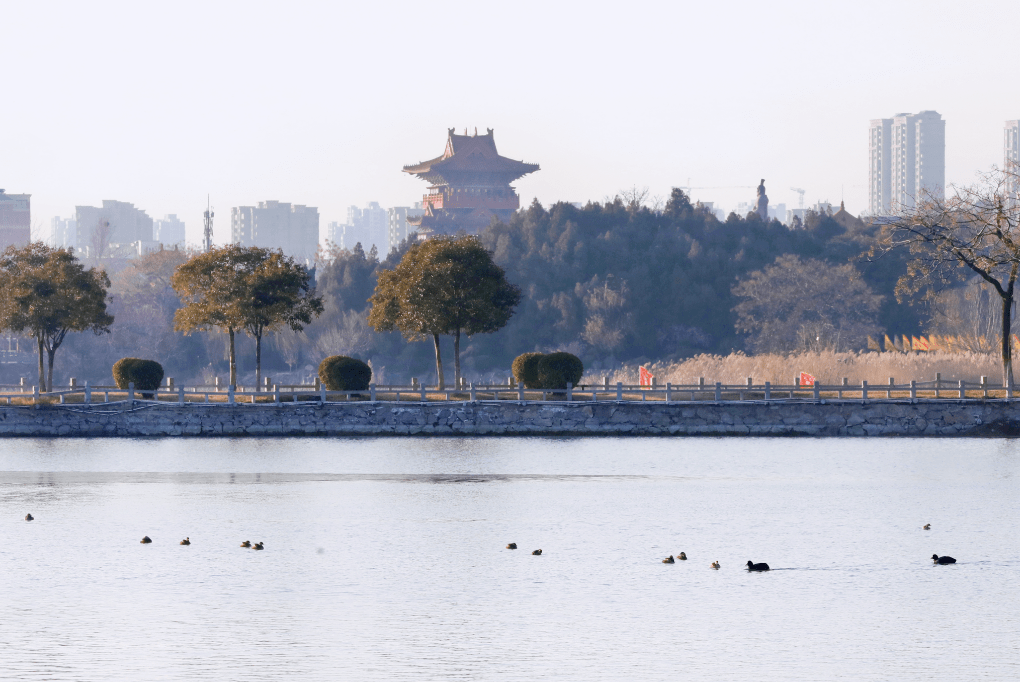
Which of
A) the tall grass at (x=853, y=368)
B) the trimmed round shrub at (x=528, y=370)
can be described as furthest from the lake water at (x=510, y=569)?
the tall grass at (x=853, y=368)

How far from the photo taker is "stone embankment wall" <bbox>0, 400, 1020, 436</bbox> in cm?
4862

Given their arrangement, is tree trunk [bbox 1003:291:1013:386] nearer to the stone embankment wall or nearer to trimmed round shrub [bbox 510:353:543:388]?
the stone embankment wall

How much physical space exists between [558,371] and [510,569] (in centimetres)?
2752

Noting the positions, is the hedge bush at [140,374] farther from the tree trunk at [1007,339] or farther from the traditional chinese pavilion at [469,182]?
the traditional chinese pavilion at [469,182]

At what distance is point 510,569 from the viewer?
2470cm

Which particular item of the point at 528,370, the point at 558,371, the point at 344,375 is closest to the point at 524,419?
the point at 558,371

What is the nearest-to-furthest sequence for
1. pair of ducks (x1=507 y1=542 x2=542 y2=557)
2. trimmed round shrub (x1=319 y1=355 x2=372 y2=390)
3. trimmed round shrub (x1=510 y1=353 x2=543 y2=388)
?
pair of ducks (x1=507 y1=542 x2=542 y2=557)
trimmed round shrub (x1=319 y1=355 x2=372 y2=390)
trimmed round shrub (x1=510 y1=353 x2=543 y2=388)

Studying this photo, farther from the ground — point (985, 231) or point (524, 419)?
point (985, 231)

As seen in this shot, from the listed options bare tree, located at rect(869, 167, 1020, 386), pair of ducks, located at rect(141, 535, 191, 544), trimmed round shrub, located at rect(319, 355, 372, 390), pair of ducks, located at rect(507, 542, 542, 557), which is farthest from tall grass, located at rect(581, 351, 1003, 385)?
pair of ducks, located at rect(141, 535, 191, 544)

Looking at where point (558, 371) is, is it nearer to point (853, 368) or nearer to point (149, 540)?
point (853, 368)

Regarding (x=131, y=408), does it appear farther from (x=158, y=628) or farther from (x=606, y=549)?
(x=158, y=628)

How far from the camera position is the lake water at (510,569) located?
59.8 feet

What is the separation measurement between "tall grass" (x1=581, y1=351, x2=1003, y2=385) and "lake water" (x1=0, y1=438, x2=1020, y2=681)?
1521cm

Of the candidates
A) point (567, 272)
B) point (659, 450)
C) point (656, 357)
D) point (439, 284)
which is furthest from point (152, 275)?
point (659, 450)
